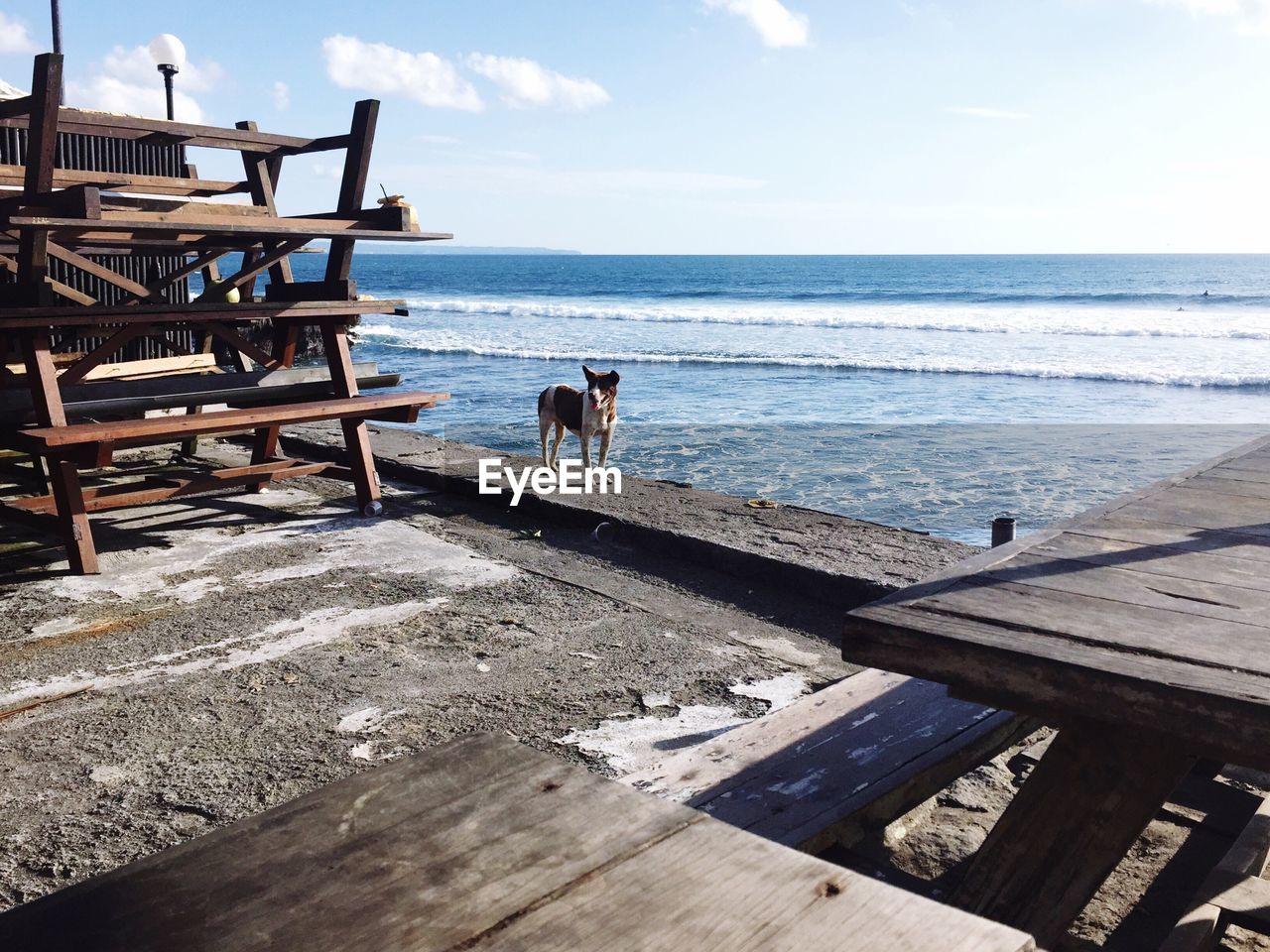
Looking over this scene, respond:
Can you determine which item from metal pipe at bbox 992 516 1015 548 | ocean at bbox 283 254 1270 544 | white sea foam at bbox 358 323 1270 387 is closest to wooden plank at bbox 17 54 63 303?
metal pipe at bbox 992 516 1015 548

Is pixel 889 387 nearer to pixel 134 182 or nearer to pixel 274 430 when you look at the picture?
pixel 274 430

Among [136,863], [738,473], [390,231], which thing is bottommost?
[738,473]

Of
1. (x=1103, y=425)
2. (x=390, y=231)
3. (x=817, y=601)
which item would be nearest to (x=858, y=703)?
(x=817, y=601)

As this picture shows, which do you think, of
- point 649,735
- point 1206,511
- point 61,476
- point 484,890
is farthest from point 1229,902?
point 61,476

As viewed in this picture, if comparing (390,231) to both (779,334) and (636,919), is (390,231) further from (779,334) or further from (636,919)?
(779,334)

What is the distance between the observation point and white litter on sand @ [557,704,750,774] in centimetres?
293

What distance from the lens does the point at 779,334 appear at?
30.2m

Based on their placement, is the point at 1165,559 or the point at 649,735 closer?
the point at 1165,559

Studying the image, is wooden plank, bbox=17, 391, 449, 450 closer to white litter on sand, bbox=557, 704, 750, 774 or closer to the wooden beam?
the wooden beam

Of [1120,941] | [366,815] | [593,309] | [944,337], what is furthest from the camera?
[593,309]

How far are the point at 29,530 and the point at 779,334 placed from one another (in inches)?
1024

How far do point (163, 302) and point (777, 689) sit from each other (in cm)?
372

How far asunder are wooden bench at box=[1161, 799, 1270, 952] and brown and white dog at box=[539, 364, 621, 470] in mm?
4301

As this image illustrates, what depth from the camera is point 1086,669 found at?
154 cm
